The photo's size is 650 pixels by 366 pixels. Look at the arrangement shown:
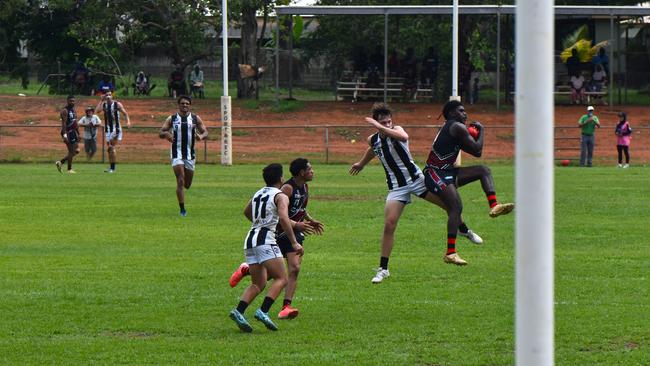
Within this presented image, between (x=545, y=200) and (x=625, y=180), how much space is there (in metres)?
28.8

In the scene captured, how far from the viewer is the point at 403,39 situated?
56281mm

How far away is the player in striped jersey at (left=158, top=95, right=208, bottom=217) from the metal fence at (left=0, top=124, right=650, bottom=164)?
1833 cm

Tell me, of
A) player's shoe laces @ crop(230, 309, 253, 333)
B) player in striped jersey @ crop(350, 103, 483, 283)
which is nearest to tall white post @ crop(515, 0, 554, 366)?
player's shoe laces @ crop(230, 309, 253, 333)

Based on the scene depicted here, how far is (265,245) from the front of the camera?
38.2 feet

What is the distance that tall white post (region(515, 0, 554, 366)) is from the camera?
481cm

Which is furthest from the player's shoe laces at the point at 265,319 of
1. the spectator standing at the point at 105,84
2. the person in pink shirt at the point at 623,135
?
the spectator standing at the point at 105,84

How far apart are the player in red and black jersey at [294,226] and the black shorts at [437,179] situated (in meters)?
2.82

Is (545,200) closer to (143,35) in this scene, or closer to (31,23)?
(143,35)

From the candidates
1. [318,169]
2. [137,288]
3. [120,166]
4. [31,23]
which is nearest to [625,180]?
[318,169]

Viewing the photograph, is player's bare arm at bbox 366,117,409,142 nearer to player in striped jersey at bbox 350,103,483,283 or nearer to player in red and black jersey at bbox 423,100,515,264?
player in striped jersey at bbox 350,103,483,283

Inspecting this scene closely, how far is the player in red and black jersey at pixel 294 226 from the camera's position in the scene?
40.7 ft

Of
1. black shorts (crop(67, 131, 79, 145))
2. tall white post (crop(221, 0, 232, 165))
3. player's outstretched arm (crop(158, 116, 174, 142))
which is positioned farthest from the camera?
tall white post (crop(221, 0, 232, 165))

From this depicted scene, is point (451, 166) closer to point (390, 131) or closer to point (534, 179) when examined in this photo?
point (390, 131)

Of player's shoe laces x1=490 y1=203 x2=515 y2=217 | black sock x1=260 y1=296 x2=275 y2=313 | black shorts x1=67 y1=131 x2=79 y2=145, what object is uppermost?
black shorts x1=67 y1=131 x2=79 y2=145
